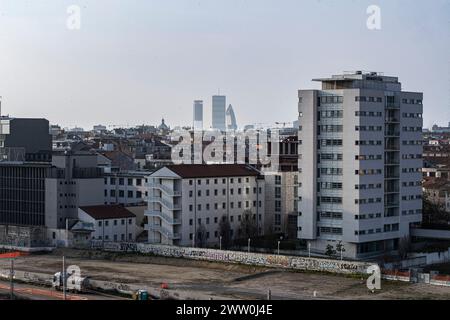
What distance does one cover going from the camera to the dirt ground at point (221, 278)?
1816 centimetres

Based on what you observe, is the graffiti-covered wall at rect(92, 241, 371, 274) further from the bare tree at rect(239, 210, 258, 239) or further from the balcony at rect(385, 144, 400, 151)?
the balcony at rect(385, 144, 400, 151)

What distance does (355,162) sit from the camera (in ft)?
79.9

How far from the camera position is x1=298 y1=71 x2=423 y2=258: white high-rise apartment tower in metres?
24.4

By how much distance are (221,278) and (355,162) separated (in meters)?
5.73

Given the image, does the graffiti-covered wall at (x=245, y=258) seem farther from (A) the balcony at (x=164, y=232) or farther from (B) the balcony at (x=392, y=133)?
(B) the balcony at (x=392, y=133)

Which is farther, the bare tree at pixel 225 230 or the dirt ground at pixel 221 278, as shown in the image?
the bare tree at pixel 225 230

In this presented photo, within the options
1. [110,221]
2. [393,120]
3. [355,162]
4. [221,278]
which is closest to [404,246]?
[355,162]

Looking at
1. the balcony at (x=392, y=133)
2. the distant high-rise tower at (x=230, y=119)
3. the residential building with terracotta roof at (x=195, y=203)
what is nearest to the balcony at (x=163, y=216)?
the residential building with terracotta roof at (x=195, y=203)

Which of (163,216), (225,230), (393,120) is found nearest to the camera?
(393,120)

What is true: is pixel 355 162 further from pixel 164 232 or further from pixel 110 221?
pixel 110 221

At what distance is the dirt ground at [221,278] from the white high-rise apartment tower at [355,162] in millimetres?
3841

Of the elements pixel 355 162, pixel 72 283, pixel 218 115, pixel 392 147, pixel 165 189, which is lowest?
pixel 72 283

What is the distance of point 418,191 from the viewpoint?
26.8 metres

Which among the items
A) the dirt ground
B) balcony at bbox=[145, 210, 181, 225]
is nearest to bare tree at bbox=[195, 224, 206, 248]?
balcony at bbox=[145, 210, 181, 225]
